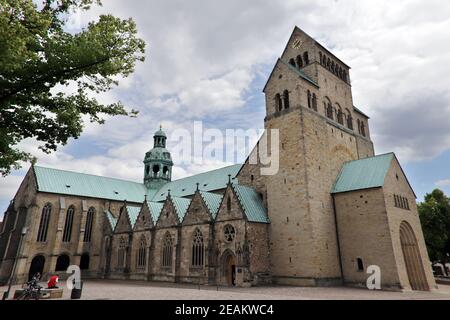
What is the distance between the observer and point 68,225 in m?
43.9

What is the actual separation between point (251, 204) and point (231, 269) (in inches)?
258

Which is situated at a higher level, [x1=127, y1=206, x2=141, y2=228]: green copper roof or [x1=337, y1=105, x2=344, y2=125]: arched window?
[x1=337, y1=105, x2=344, y2=125]: arched window

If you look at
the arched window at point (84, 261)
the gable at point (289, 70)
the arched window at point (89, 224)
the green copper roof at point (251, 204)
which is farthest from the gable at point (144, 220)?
the gable at point (289, 70)

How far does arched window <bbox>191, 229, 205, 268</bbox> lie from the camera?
29.8m

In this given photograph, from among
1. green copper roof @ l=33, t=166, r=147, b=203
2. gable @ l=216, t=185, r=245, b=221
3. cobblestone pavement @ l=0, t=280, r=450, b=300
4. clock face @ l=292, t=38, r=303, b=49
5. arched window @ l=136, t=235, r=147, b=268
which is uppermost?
clock face @ l=292, t=38, r=303, b=49

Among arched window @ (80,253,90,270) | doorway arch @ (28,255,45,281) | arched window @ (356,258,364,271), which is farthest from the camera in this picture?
arched window @ (80,253,90,270)

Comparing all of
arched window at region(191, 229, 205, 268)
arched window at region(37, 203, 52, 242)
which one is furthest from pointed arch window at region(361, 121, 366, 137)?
arched window at region(37, 203, 52, 242)

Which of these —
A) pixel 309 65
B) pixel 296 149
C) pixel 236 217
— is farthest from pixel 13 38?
pixel 309 65

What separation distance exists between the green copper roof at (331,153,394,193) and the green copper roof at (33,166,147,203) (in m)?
35.8

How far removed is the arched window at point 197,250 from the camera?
29.8 meters

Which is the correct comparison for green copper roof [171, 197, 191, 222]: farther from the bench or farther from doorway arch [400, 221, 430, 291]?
doorway arch [400, 221, 430, 291]

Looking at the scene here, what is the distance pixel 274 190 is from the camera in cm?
3050

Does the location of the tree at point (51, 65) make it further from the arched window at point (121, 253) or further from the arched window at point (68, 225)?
the arched window at point (68, 225)

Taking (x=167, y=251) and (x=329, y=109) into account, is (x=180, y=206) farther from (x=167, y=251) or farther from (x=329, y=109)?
(x=329, y=109)
